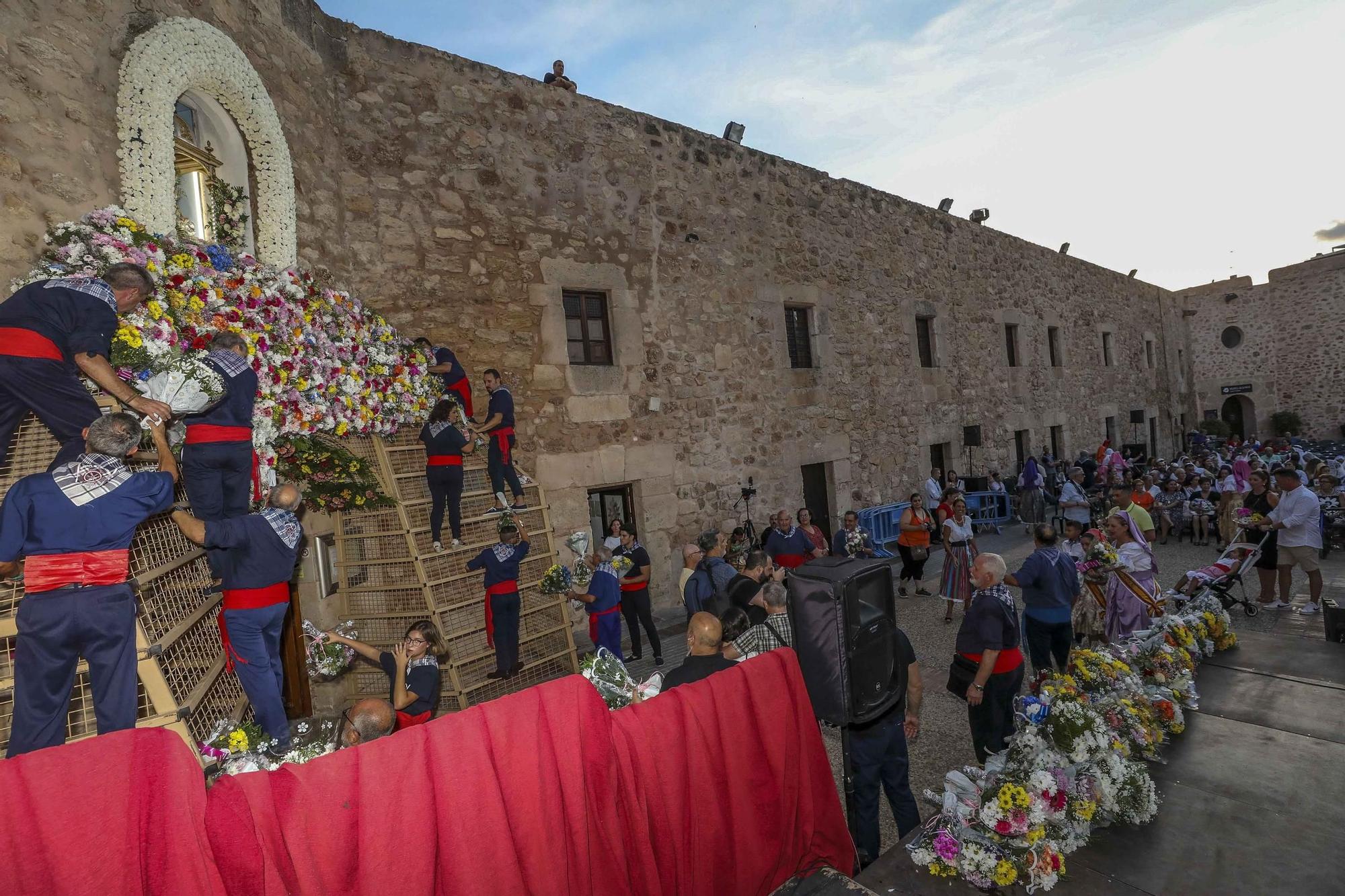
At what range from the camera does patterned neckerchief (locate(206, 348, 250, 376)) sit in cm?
396

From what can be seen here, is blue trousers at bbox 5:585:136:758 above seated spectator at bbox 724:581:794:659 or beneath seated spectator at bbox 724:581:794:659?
above

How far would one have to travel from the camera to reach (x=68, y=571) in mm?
2895

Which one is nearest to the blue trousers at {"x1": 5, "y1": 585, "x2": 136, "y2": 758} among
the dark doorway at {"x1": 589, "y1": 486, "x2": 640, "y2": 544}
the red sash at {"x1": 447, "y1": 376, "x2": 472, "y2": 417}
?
the red sash at {"x1": 447, "y1": 376, "x2": 472, "y2": 417}

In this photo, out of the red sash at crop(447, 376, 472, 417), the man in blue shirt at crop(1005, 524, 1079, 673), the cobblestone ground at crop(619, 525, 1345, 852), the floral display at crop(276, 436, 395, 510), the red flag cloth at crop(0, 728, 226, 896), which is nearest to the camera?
the red flag cloth at crop(0, 728, 226, 896)

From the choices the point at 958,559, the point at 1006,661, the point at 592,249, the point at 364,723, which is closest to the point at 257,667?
the point at 364,723

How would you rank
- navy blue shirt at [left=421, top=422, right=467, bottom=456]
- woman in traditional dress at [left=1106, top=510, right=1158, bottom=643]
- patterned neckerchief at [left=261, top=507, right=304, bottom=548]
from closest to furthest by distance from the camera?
1. patterned neckerchief at [left=261, top=507, right=304, bottom=548]
2. woman in traditional dress at [left=1106, top=510, right=1158, bottom=643]
3. navy blue shirt at [left=421, top=422, right=467, bottom=456]

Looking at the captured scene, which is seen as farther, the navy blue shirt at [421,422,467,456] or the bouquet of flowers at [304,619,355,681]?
the navy blue shirt at [421,422,467,456]

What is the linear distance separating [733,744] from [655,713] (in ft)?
1.53

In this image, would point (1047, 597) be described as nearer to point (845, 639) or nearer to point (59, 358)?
point (845, 639)

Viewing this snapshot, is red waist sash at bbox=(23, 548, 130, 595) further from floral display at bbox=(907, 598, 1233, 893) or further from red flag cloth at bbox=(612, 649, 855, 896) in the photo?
floral display at bbox=(907, 598, 1233, 893)

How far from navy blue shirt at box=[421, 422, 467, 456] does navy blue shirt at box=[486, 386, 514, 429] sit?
785 millimetres

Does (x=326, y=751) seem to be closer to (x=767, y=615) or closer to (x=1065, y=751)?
(x=767, y=615)

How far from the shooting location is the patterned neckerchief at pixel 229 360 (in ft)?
13.0

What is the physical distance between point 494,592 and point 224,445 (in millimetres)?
2636
